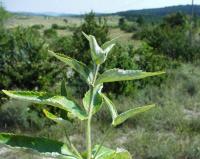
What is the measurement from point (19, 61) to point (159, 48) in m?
10.0

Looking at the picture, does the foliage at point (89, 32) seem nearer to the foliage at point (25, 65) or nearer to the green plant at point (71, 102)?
the foliage at point (25, 65)

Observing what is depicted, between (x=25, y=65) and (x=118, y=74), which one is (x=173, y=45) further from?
(x=118, y=74)

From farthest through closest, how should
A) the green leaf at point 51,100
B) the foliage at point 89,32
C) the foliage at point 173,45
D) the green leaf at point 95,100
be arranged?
the foliage at point 173,45, the foliage at point 89,32, the green leaf at point 95,100, the green leaf at point 51,100

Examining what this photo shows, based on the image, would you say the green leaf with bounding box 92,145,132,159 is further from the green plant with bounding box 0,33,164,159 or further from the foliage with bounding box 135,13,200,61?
the foliage with bounding box 135,13,200,61

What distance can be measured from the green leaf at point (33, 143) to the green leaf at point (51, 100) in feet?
0.33

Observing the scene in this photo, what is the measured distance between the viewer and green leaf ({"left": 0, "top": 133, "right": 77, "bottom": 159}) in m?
1.24

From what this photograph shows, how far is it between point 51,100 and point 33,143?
130mm

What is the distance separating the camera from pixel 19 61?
10.2 m

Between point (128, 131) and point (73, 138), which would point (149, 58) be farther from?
point (73, 138)

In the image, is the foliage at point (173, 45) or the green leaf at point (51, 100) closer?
the green leaf at point (51, 100)

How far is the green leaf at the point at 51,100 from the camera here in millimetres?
1224

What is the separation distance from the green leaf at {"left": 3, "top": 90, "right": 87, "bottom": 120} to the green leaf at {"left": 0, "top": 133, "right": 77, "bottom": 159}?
0.10 meters

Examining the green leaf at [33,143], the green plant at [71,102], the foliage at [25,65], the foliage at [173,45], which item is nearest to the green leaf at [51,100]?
the green plant at [71,102]

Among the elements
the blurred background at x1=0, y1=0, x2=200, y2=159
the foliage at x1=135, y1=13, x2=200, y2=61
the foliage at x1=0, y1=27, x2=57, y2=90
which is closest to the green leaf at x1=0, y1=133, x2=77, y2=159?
the blurred background at x1=0, y1=0, x2=200, y2=159
